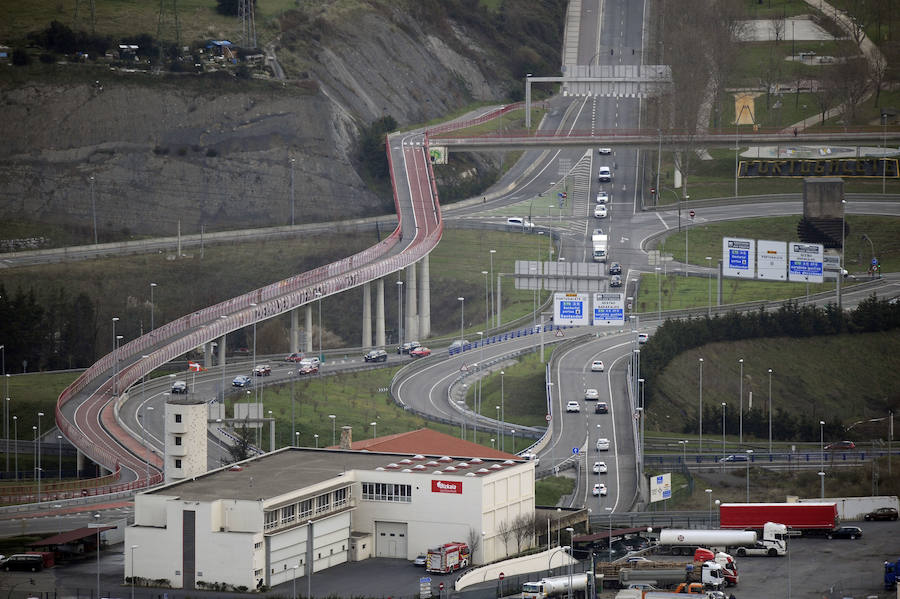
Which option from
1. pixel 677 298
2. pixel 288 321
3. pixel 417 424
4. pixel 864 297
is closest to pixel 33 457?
pixel 417 424

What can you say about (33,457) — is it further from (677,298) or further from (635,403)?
(677,298)

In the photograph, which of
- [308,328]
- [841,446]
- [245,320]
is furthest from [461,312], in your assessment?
[841,446]

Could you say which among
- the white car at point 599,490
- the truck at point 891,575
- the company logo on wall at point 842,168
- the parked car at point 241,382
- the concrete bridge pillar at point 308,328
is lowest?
the white car at point 599,490

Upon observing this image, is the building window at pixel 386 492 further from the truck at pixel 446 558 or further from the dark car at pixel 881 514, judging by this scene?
the dark car at pixel 881 514

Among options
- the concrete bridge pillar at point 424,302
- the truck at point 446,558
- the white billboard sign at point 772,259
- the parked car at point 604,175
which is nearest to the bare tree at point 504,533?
the truck at point 446,558

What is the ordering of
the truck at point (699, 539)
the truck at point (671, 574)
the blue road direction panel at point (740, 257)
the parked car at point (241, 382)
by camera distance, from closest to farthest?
the truck at point (671, 574)
the truck at point (699, 539)
the parked car at point (241, 382)
the blue road direction panel at point (740, 257)

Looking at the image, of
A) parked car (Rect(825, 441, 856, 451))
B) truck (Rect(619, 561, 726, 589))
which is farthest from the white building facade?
parked car (Rect(825, 441, 856, 451))

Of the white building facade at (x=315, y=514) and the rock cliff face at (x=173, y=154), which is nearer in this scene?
the white building facade at (x=315, y=514)
